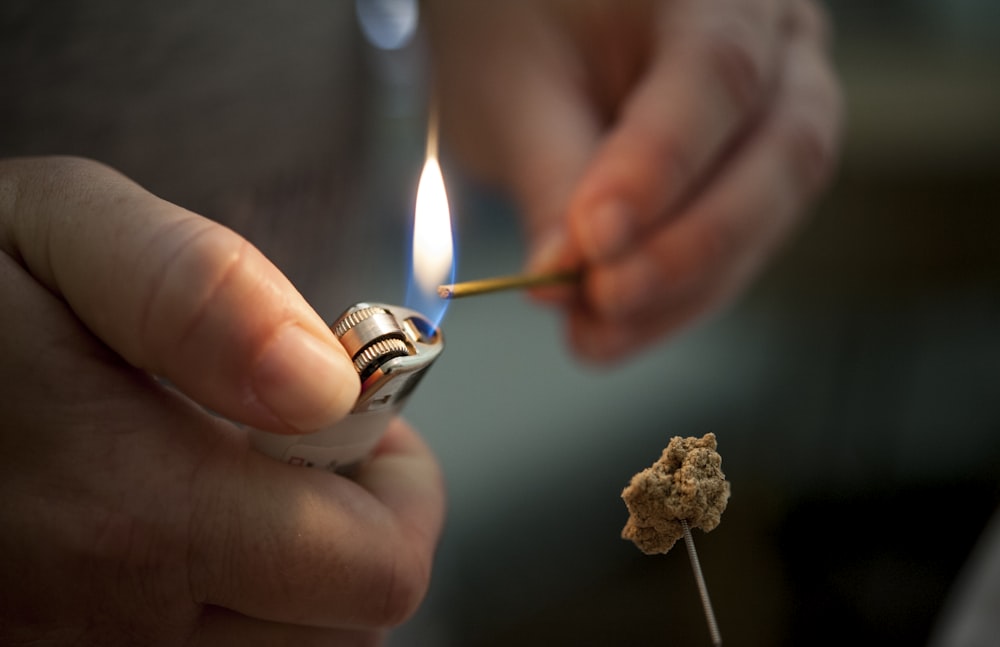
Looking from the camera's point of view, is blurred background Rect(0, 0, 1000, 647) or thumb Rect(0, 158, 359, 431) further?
blurred background Rect(0, 0, 1000, 647)

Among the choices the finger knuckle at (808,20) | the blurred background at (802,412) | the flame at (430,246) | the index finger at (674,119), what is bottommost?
the blurred background at (802,412)

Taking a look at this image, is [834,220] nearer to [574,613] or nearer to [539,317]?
[539,317]

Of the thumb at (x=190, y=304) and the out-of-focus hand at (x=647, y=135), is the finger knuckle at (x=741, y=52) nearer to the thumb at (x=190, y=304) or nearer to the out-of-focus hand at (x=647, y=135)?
the out-of-focus hand at (x=647, y=135)

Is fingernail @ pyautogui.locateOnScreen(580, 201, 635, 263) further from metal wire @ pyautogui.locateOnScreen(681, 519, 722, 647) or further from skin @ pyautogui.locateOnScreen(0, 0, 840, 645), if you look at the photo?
metal wire @ pyautogui.locateOnScreen(681, 519, 722, 647)

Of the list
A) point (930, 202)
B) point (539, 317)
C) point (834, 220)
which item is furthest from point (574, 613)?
point (930, 202)

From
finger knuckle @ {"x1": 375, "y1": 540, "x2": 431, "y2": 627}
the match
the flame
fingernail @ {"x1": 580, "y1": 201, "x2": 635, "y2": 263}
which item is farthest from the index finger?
finger knuckle @ {"x1": 375, "y1": 540, "x2": 431, "y2": 627}

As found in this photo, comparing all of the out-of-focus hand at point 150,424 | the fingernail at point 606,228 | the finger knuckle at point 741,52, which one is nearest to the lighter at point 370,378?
the out-of-focus hand at point 150,424

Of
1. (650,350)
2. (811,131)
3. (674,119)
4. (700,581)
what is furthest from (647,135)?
(700,581)
